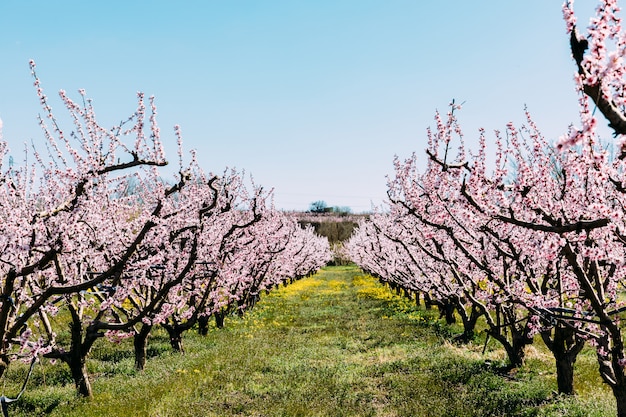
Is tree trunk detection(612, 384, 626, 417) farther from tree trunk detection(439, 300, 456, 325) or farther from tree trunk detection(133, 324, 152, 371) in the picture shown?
tree trunk detection(439, 300, 456, 325)

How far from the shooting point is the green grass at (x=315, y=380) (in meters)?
9.27

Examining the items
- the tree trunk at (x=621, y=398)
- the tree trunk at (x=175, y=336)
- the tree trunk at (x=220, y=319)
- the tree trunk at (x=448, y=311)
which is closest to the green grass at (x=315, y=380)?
the tree trunk at (x=175, y=336)

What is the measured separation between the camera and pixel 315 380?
11.5 metres

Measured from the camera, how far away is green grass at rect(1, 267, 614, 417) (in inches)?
365

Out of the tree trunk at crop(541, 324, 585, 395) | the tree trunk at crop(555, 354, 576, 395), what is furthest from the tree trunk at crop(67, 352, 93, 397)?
the tree trunk at crop(555, 354, 576, 395)

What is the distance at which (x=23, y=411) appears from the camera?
913 cm

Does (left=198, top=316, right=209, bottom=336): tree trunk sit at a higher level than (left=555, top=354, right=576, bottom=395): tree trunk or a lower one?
lower

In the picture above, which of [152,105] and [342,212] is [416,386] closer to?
[152,105]

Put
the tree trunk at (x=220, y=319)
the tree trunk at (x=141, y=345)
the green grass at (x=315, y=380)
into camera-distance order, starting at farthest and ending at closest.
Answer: the tree trunk at (x=220, y=319)
the tree trunk at (x=141, y=345)
the green grass at (x=315, y=380)

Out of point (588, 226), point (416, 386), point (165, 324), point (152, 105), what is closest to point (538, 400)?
point (416, 386)

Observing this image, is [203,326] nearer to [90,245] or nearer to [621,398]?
[90,245]

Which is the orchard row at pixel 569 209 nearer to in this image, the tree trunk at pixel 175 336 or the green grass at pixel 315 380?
the green grass at pixel 315 380

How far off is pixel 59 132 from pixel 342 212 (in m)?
140

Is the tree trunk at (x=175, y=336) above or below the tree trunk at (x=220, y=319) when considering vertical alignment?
above
